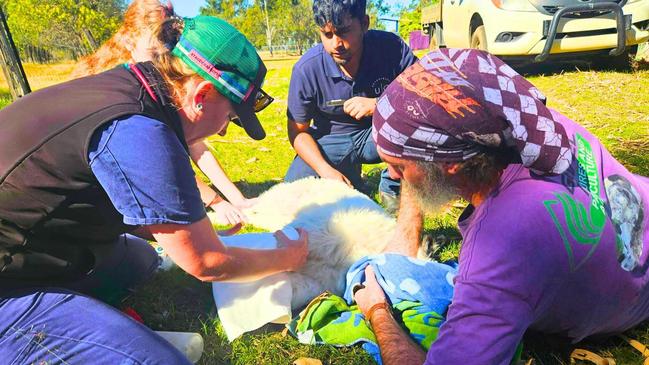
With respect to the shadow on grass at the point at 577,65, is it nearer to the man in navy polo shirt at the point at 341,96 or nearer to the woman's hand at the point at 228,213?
the man in navy polo shirt at the point at 341,96

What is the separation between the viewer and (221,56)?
1.72 meters

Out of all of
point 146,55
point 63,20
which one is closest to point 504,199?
point 146,55

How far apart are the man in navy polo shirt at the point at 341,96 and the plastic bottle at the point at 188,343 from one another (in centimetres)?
180

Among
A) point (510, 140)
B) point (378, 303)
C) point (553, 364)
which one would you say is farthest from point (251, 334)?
point (510, 140)

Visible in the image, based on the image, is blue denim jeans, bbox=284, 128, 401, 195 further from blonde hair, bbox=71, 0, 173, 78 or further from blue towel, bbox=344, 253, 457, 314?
blonde hair, bbox=71, 0, 173, 78

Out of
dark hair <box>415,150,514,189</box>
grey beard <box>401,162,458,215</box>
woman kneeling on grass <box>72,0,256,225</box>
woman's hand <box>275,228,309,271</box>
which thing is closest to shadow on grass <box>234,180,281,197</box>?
woman kneeling on grass <box>72,0,256,225</box>

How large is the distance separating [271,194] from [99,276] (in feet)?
4.56

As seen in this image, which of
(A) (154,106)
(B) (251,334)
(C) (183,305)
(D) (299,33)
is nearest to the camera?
(A) (154,106)

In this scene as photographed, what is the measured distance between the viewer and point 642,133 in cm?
500

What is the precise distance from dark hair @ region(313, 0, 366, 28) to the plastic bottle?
2.33 meters

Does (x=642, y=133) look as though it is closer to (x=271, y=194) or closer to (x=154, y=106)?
(x=271, y=194)

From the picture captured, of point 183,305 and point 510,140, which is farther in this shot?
point 183,305

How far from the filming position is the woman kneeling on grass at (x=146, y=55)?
228 cm

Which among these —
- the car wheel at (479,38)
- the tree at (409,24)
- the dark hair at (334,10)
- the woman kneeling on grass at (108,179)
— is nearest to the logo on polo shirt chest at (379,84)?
the dark hair at (334,10)
